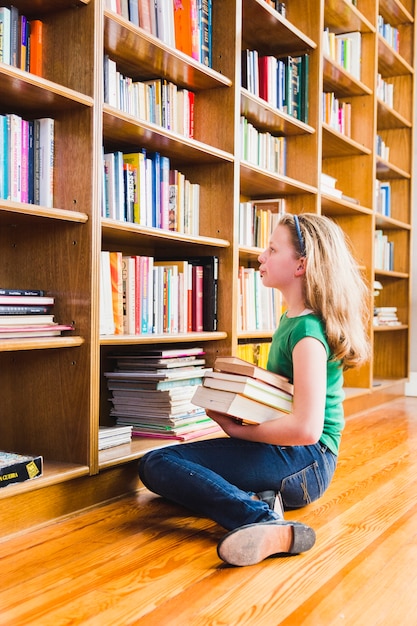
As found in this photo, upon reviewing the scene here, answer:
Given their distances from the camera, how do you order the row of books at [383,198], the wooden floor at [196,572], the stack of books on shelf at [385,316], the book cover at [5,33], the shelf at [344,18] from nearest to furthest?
1. the wooden floor at [196,572]
2. the book cover at [5,33]
3. the shelf at [344,18]
4. the stack of books on shelf at [385,316]
5. the row of books at [383,198]

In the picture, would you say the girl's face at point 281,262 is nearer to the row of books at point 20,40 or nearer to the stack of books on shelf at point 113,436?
the stack of books on shelf at point 113,436

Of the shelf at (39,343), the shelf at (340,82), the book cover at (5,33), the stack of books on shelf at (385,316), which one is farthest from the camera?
the stack of books on shelf at (385,316)

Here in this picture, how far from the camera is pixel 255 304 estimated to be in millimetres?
3133

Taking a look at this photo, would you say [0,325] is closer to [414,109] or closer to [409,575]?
[409,575]

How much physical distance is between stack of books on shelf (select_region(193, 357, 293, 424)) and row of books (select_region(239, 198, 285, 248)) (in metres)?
1.19

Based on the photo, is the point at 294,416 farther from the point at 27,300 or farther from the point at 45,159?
the point at 45,159

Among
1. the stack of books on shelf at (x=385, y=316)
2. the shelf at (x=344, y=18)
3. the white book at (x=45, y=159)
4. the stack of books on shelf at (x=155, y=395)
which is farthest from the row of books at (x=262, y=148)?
the stack of books on shelf at (x=385, y=316)

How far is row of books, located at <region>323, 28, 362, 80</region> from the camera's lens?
3.94 m

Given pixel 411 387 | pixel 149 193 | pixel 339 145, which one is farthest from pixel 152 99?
pixel 411 387

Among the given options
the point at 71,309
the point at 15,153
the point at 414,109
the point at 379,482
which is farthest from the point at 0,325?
the point at 414,109

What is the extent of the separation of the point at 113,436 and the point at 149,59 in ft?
4.21

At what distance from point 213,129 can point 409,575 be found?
1.79m

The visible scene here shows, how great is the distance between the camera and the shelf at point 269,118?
9.64 feet

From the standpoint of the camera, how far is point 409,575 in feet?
5.18
